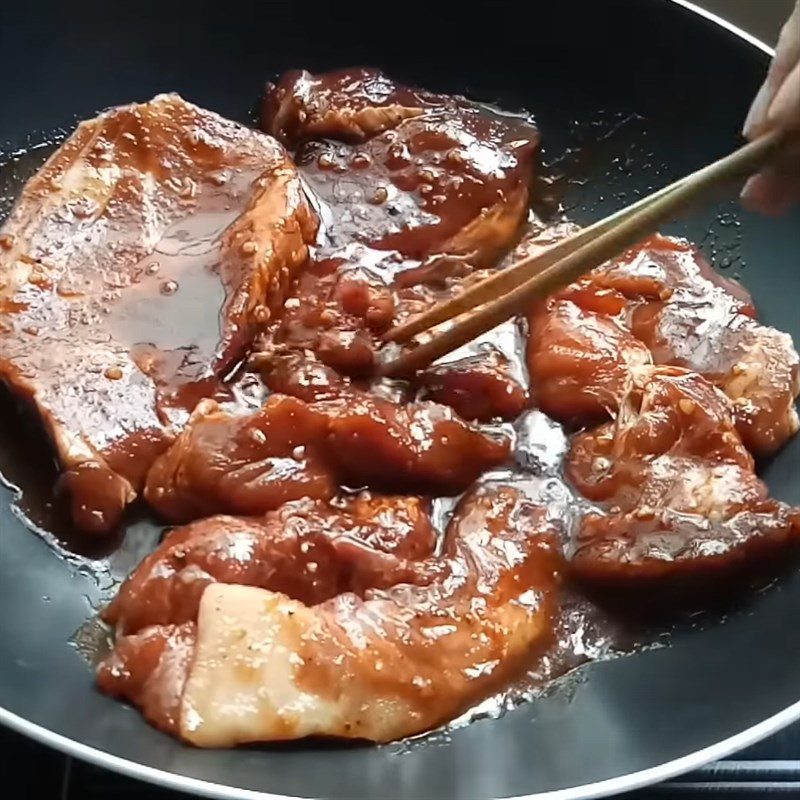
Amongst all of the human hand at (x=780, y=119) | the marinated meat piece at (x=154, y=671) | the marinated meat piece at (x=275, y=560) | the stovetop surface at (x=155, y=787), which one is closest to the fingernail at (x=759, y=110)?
the human hand at (x=780, y=119)

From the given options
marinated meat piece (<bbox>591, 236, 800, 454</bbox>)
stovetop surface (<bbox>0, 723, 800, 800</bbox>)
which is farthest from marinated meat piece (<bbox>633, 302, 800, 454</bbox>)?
stovetop surface (<bbox>0, 723, 800, 800</bbox>)

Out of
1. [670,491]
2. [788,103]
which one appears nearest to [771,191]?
[788,103]

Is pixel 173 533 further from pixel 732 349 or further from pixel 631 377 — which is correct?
pixel 732 349

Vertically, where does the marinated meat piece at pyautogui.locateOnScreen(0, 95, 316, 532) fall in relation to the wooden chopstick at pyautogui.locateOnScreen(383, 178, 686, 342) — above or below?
below

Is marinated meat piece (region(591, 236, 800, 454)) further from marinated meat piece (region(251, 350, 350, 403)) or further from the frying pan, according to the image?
marinated meat piece (region(251, 350, 350, 403))

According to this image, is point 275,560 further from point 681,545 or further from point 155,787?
point 681,545

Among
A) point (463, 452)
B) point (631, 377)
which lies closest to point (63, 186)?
point (463, 452)

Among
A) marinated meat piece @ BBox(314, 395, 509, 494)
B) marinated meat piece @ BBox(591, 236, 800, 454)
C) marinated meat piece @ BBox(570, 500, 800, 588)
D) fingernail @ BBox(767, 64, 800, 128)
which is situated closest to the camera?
fingernail @ BBox(767, 64, 800, 128)
